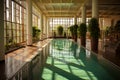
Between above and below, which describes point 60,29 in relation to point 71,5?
below

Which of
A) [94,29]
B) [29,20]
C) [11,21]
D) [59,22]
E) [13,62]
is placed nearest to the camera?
[13,62]

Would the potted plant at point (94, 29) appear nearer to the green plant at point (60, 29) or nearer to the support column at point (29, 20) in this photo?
the support column at point (29, 20)

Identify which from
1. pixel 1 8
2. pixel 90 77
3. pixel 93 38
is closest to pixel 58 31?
pixel 93 38

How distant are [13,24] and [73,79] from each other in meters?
13.0

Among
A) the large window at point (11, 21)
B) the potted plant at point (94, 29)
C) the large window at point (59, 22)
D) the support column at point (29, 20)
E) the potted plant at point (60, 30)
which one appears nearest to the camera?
the potted plant at point (94, 29)

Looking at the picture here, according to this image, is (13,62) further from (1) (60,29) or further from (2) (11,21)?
(1) (60,29)

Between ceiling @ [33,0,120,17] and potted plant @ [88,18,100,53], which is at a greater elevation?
ceiling @ [33,0,120,17]

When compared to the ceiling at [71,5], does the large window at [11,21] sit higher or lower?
lower

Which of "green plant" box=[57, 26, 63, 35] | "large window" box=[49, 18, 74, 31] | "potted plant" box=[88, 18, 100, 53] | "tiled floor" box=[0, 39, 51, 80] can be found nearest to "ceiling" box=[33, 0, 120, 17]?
"potted plant" box=[88, 18, 100, 53]

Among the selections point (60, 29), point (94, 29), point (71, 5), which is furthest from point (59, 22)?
point (94, 29)

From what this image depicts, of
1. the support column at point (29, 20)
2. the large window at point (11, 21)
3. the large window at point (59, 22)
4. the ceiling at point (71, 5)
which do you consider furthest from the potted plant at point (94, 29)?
the large window at point (59, 22)

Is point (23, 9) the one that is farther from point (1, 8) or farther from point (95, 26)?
point (1, 8)

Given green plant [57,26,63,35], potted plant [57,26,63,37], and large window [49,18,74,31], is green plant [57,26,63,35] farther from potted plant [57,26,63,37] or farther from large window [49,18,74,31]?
large window [49,18,74,31]

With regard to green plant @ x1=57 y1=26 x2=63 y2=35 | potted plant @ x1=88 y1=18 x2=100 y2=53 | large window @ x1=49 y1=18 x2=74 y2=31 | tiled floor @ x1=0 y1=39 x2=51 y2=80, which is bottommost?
tiled floor @ x1=0 y1=39 x2=51 y2=80
